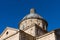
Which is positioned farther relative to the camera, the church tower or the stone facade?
the church tower

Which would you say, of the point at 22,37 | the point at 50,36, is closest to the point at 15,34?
the point at 22,37

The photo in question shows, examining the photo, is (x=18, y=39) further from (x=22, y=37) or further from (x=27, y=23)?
(x=27, y=23)

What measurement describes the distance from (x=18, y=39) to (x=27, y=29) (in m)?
5.68

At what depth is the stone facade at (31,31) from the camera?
22.8 m

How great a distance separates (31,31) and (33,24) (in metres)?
1.14

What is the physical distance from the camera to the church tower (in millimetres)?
27266

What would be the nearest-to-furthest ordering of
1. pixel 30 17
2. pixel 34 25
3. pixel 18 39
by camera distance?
pixel 18 39 → pixel 34 25 → pixel 30 17

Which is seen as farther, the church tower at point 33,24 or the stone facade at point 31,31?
the church tower at point 33,24

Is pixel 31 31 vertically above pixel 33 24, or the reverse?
pixel 33 24

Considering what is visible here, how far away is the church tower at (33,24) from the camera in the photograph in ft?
89.5

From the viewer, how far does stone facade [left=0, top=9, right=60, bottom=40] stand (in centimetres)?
2275

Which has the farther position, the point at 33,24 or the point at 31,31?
the point at 33,24

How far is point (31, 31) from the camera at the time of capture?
27.1 metres

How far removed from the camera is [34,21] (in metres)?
28.5
